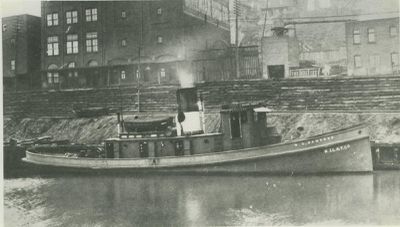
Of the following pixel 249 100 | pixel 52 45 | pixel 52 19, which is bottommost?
pixel 249 100

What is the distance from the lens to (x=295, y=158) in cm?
886

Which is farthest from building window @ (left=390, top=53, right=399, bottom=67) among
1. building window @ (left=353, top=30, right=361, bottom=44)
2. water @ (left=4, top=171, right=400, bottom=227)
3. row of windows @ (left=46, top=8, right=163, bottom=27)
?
row of windows @ (left=46, top=8, right=163, bottom=27)

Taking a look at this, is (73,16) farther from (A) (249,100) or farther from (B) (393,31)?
(B) (393,31)

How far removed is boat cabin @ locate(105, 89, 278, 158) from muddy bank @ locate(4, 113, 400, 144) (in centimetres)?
125

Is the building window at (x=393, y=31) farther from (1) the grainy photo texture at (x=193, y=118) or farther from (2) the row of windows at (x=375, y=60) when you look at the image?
(2) the row of windows at (x=375, y=60)

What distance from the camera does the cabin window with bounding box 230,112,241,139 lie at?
30.8 feet

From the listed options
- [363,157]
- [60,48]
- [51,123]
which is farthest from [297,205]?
Result: [60,48]

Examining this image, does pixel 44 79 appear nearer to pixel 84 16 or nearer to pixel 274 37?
pixel 84 16

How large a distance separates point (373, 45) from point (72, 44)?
808 cm

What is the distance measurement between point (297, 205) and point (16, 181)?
5.84m

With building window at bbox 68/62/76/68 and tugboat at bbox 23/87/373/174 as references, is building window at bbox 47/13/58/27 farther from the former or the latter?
tugboat at bbox 23/87/373/174

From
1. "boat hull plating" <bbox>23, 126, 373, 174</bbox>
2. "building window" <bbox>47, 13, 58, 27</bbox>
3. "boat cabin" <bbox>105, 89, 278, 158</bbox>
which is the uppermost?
→ "building window" <bbox>47, 13, 58, 27</bbox>

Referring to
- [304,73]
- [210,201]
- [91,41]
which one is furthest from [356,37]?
[91,41]

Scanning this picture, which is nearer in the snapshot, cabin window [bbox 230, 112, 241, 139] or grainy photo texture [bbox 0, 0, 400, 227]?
grainy photo texture [bbox 0, 0, 400, 227]
